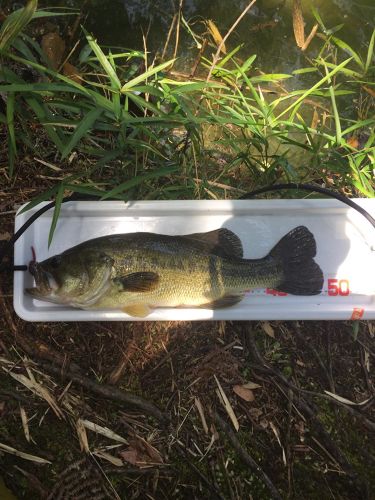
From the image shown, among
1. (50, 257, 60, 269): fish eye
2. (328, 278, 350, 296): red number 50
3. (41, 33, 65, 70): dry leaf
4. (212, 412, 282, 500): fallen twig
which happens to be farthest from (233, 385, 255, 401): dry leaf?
(41, 33, 65, 70): dry leaf

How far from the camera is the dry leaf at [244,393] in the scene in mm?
3014

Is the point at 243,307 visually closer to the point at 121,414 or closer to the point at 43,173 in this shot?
the point at 121,414

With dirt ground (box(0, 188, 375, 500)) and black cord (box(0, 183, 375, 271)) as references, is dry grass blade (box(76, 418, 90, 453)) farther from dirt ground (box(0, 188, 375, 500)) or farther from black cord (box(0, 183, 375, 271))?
black cord (box(0, 183, 375, 271))

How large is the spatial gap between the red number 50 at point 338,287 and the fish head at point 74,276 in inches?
60.1

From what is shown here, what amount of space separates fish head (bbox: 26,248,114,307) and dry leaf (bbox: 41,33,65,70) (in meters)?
1.50

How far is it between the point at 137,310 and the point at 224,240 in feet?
2.39

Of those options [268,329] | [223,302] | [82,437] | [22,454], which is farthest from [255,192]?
[22,454]

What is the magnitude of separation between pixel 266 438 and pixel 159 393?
2.74 feet

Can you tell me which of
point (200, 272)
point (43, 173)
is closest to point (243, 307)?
point (200, 272)

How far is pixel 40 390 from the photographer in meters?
2.95

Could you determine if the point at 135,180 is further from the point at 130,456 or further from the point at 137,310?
the point at 130,456

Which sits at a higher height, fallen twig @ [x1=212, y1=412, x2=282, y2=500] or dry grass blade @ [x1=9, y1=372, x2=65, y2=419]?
dry grass blade @ [x1=9, y1=372, x2=65, y2=419]

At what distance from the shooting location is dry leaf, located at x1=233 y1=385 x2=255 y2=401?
3.01m

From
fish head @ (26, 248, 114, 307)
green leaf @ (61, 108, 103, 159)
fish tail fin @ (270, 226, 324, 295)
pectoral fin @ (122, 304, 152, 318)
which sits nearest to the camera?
green leaf @ (61, 108, 103, 159)
